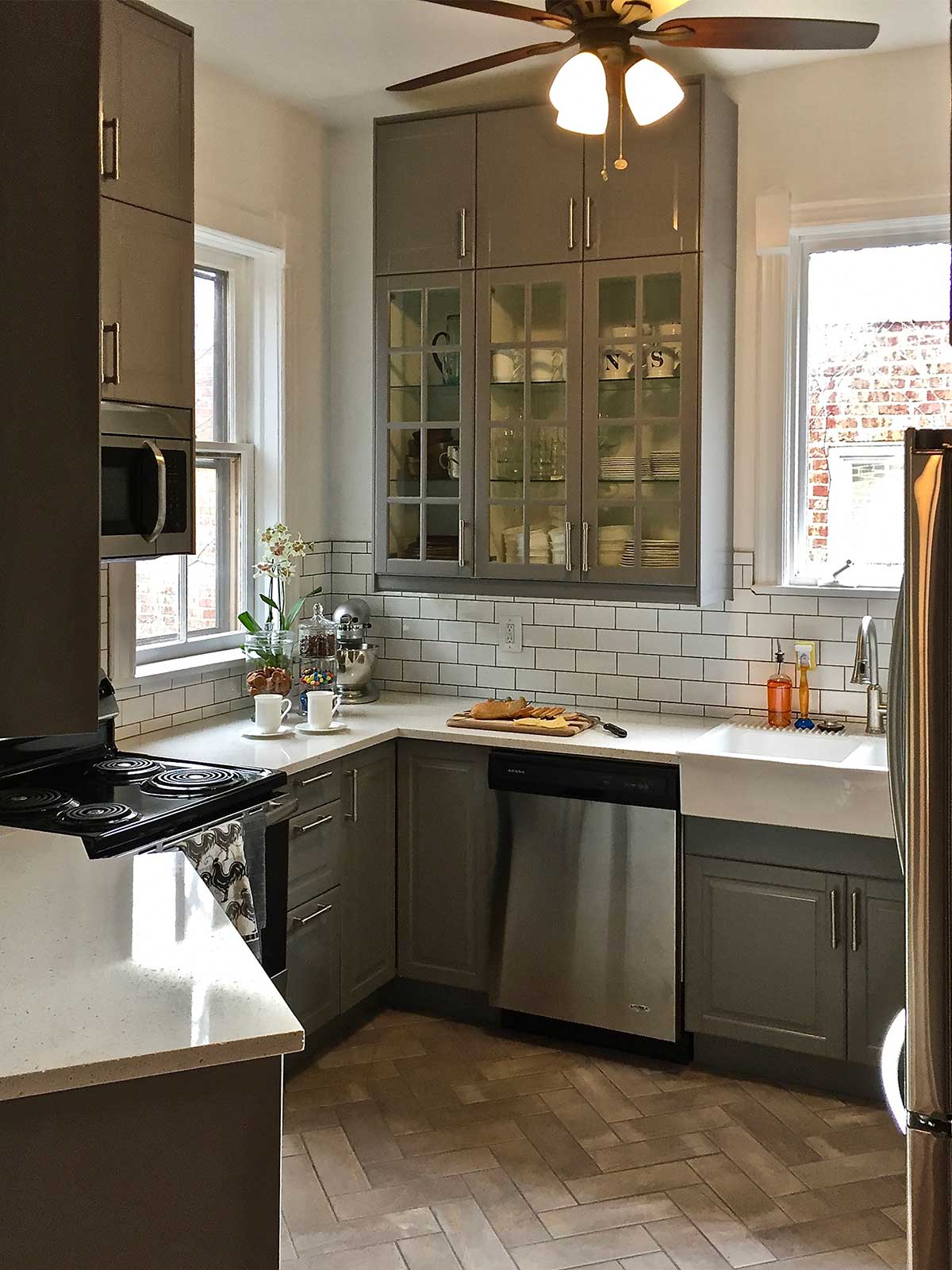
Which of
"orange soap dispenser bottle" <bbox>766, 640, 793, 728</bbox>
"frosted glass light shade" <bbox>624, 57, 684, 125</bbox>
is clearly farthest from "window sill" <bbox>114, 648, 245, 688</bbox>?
"frosted glass light shade" <bbox>624, 57, 684, 125</bbox>

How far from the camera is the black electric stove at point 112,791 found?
2.69 metres

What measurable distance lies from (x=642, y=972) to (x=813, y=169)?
8.49 ft

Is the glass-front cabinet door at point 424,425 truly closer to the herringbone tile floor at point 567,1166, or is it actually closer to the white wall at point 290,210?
the white wall at point 290,210

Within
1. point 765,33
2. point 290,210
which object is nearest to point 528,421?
point 290,210

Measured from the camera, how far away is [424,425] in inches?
165

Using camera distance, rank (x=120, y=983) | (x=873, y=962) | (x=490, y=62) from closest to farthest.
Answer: (x=120, y=983) < (x=490, y=62) < (x=873, y=962)

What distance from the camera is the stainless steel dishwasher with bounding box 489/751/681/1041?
11.9 ft

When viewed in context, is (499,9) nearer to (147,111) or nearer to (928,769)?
(147,111)

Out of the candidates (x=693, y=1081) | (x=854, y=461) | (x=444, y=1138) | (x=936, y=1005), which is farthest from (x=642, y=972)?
(x=936, y=1005)

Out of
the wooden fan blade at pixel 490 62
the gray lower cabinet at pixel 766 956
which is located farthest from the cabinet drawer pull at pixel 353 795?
the wooden fan blade at pixel 490 62

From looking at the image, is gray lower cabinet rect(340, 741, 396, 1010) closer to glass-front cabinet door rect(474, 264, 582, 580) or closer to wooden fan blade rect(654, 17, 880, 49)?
glass-front cabinet door rect(474, 264, 582, 580)

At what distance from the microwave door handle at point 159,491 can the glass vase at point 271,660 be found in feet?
2.79

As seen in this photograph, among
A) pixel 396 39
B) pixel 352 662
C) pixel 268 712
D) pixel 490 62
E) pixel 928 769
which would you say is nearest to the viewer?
pixel 928 769

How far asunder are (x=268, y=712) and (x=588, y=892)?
1134 millimetres
